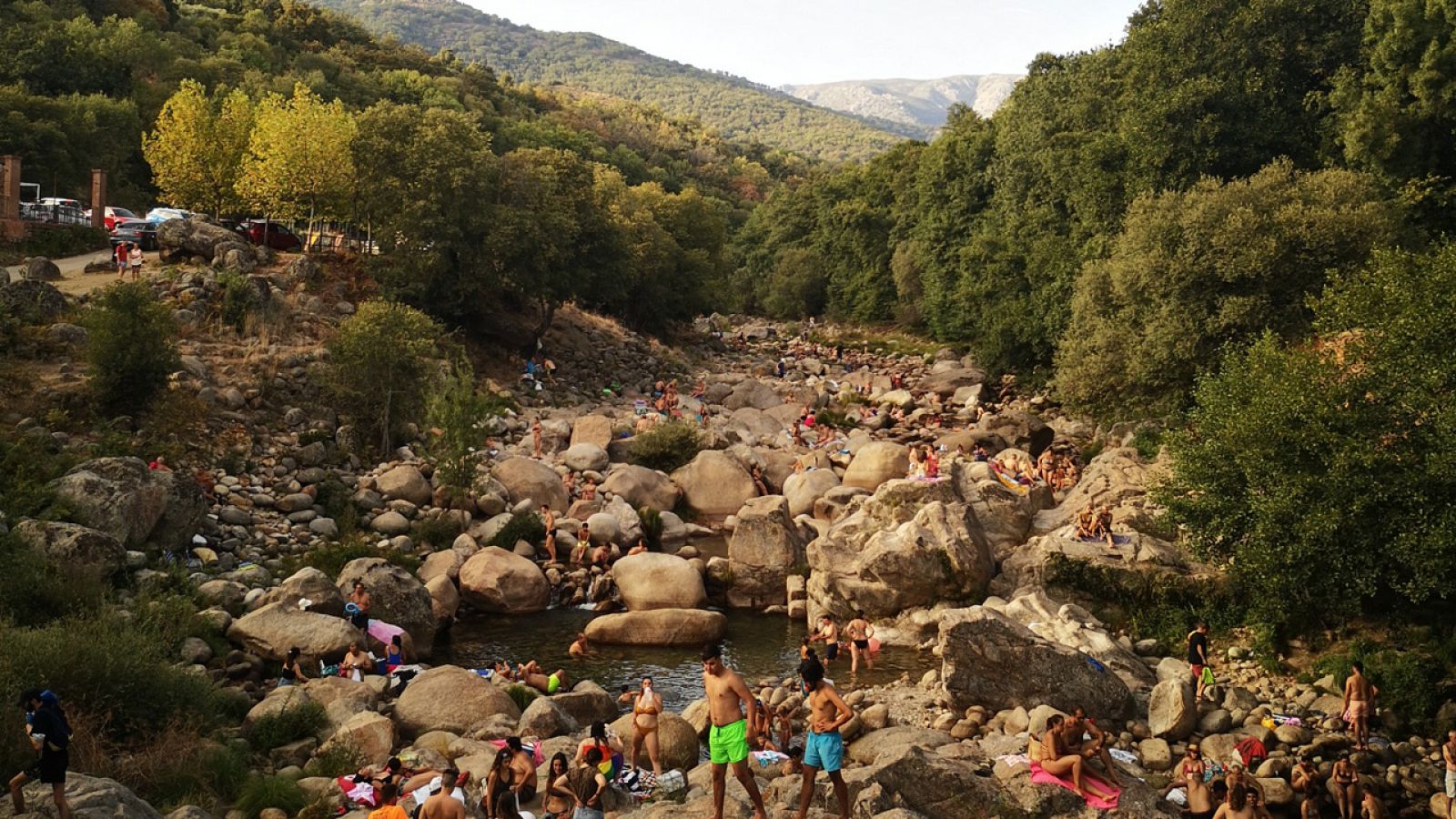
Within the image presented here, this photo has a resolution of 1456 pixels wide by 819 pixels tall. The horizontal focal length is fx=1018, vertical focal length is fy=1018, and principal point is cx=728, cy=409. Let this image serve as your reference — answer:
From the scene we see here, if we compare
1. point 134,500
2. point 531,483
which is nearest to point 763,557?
point 531,483

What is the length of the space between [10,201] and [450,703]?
104ft

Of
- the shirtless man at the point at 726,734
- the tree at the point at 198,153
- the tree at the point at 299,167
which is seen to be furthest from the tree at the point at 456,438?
the tree at the point at 198,153

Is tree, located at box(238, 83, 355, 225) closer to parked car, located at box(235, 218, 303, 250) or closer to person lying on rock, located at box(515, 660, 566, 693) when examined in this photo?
parked car, located at box(235, 218, 303, 250)

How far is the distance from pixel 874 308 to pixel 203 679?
Result: 61186 millimetres

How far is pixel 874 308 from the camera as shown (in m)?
72.7

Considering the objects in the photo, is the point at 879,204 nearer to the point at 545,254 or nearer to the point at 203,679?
the point at 545,254

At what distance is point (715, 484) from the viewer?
32.6 m

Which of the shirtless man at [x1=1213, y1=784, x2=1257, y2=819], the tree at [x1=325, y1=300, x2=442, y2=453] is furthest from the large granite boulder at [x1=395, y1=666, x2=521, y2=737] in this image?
the tree at [x1=325, y1=300, x2=442, y2=453]

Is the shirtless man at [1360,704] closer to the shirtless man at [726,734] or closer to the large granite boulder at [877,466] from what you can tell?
the shirtless man at [726,734]

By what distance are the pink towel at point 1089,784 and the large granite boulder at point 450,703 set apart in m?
8.46

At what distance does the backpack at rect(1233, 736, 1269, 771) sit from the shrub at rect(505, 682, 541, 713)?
1180 cm

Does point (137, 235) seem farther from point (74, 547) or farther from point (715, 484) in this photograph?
point (74, 547)

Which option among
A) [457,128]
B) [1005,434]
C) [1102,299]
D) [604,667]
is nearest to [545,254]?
[457,128]

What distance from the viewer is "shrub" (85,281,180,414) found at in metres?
25.1
